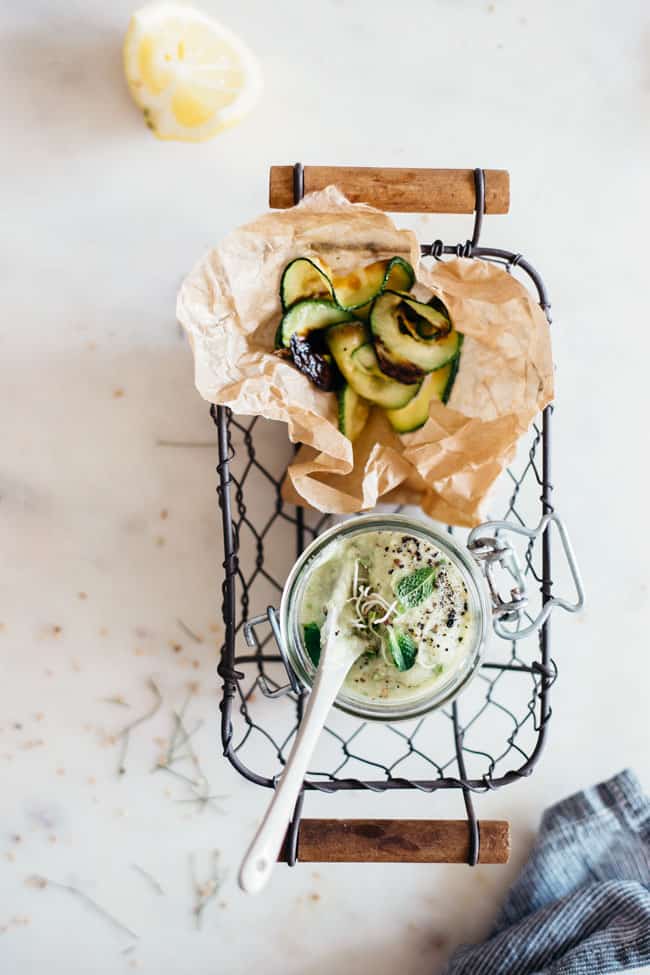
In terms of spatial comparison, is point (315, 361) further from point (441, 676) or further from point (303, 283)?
point (441, 676)

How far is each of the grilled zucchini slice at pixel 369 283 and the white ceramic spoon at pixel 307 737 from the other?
8.2 inches

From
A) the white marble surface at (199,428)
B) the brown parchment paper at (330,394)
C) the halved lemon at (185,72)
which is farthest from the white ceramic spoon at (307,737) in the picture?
the halved lemon at (185,72)

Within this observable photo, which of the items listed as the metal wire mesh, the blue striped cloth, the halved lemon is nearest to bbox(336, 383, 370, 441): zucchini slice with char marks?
the metal wire mesh

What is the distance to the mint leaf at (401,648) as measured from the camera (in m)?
0.59

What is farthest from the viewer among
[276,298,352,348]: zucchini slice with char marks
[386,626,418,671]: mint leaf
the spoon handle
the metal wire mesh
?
the metal wire mesh

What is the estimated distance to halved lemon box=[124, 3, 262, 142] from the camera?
30.4 inches

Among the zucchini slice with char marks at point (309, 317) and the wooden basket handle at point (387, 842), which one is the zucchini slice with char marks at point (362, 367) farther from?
the wooden basket handle at point (387, 842)

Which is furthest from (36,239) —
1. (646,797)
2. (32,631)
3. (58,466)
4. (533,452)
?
(646,797)

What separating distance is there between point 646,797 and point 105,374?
60 centimetres

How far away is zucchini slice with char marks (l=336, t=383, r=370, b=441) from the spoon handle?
201 millimetres

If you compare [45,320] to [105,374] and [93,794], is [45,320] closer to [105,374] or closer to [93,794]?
[105,374]

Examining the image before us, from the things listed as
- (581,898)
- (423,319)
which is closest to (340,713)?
(581,898)

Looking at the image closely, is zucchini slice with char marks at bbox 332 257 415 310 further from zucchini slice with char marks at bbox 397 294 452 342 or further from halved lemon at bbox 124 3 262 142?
halved lemon at bbox 124 3 262 142

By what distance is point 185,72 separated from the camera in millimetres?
770
